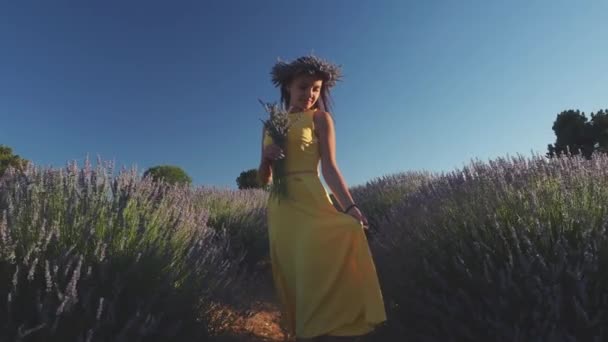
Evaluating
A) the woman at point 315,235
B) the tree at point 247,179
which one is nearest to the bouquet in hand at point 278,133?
the woman at point 315,235

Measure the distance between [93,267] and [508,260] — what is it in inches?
86.2

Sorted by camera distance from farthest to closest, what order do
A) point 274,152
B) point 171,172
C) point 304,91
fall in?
point 171,172
point 304,91
point 274,152

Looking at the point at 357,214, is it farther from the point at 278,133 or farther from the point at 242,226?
the point at 242,226

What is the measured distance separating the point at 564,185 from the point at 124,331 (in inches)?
103

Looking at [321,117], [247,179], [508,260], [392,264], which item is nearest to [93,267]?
[321,117]

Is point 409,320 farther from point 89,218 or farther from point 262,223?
point 262,223

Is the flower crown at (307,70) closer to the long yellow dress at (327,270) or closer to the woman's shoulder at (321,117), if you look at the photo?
the woman's shoulder at (321,117)

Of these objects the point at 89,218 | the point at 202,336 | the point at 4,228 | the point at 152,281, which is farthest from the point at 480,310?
the point at 4,228

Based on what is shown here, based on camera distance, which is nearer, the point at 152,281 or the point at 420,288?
the point at 152,281

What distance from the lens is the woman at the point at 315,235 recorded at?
219 cm

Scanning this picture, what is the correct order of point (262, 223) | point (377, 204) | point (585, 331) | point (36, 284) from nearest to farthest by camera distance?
point (36, 284)
point (585, 331)
point (262, 223)
point (377, 204)

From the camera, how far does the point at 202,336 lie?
244cm

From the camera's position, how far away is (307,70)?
2680 mm

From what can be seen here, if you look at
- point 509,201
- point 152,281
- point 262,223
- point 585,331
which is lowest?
point 585,331
